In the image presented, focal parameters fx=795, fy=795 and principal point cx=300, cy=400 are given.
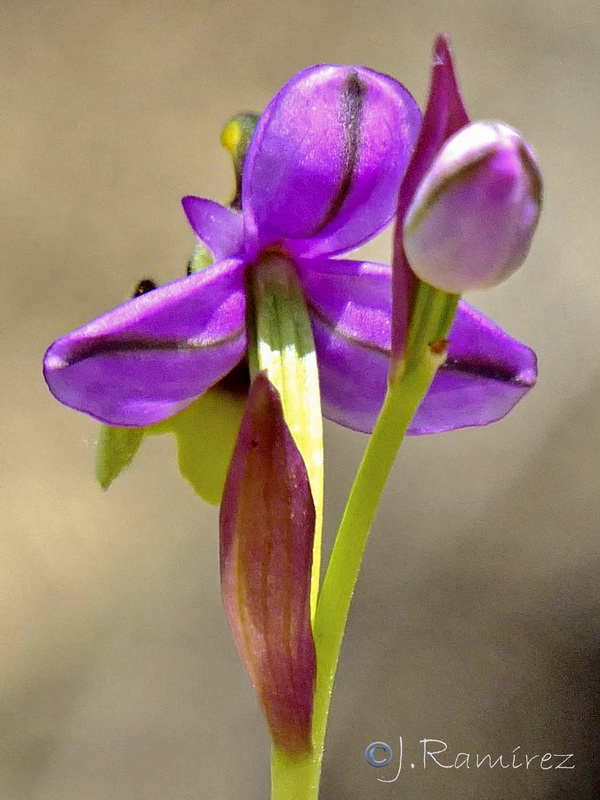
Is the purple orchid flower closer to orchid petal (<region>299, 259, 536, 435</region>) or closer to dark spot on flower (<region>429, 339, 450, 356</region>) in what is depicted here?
orchid petal (<region>299, 259, 536, 435</region>)

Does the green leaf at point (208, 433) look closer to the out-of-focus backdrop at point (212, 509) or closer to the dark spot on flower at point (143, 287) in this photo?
the dark spot on flower at point (143, 287)

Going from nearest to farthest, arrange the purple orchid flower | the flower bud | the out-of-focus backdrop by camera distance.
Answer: the flower bud, the purple orchid flower, the out-of-focus backdrop

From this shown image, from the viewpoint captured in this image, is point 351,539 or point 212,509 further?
point 212,509

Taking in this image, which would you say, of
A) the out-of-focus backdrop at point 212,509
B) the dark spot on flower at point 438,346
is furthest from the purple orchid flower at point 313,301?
the out-of-focus backdrop at point 212,509

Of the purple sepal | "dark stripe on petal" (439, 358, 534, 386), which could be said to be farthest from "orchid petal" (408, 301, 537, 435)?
the purple sepal

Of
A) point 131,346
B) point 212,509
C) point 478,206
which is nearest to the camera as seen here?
point 478,206

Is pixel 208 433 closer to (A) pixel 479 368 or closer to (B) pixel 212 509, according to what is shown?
(A) pixel 479 368

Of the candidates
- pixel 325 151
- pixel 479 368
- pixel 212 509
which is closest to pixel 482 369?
pixel 479 368
